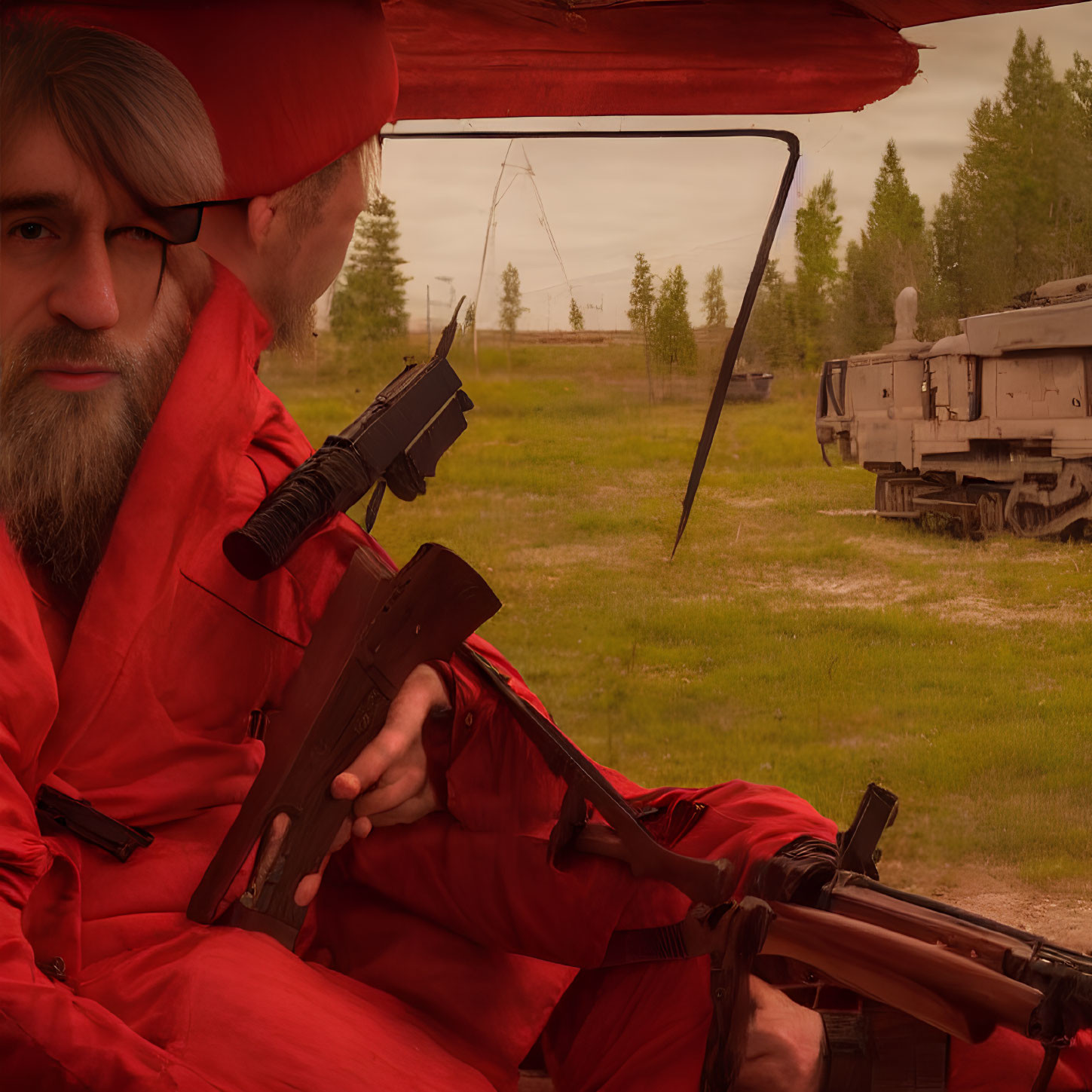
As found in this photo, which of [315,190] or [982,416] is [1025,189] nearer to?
[982,416]

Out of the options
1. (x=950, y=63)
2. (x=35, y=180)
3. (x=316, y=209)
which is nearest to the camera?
(x=35, y=180)

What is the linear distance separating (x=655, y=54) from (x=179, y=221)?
22.4 inches

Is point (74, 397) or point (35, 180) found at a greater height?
point (35, 180)

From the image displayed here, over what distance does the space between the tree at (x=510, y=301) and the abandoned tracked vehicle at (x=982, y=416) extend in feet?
1.72

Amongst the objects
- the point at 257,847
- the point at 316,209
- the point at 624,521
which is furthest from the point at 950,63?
the point at 257,847

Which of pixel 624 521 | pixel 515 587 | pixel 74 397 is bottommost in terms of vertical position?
pixel 515 587

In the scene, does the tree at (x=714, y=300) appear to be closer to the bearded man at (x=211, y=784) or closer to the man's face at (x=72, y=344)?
the bearded man at (x=211, y=784)

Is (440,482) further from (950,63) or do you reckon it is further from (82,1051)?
(82,1051)

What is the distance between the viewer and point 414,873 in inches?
38.8

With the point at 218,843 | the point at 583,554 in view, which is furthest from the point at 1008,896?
the point at 218,843

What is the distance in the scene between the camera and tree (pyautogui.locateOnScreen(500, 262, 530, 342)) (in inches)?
58.9

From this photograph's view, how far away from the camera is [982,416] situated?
163cm

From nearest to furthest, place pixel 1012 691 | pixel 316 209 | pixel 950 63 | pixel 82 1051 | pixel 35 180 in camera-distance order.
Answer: pixel 82 1051 < pixel 35 180 < pixel 316 209 < pixel 950 63 < pixel 1012 691

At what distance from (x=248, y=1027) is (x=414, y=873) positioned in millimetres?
285
